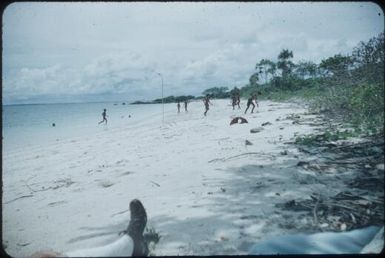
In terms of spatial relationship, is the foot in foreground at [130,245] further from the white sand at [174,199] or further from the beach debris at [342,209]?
the beach debris at [342,209]

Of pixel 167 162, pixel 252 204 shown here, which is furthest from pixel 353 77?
pixel 252 204

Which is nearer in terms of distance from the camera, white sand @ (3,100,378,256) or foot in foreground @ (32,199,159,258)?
foot in foreground @ (32,199,159,258)

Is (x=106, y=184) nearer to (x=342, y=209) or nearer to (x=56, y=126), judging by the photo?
(x=342, y=209)

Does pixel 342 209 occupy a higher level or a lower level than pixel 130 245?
higher

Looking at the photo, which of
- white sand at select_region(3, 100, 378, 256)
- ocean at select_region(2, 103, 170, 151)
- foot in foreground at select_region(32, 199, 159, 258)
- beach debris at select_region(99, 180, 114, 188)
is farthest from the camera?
ocean at select_region(2, 103, 170, 151)

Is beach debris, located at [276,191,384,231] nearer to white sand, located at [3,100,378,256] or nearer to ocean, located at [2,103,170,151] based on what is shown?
white sand, located at [3,100,378,256]

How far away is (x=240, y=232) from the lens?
329 centimetres

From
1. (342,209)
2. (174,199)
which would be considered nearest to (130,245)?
(174,199)

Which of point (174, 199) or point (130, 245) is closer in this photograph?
point (130, 245)

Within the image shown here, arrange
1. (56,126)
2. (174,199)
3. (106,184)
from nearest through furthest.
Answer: (174,199), (106,184), (56,126)

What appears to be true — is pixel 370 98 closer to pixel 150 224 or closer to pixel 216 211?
pixel 216 211

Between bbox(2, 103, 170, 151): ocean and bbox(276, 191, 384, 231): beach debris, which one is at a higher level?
bbox(276, 191, 384, 231): beach debris

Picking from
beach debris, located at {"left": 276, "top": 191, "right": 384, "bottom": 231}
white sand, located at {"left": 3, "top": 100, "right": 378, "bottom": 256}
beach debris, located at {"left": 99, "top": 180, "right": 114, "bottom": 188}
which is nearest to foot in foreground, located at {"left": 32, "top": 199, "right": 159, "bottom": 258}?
white sand, located at {"left": 3, "top": 100, "right": 378, "bottom": 256}

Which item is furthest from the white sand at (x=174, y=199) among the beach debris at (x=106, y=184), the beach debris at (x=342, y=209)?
the beach debris at (x=342, y=209)
